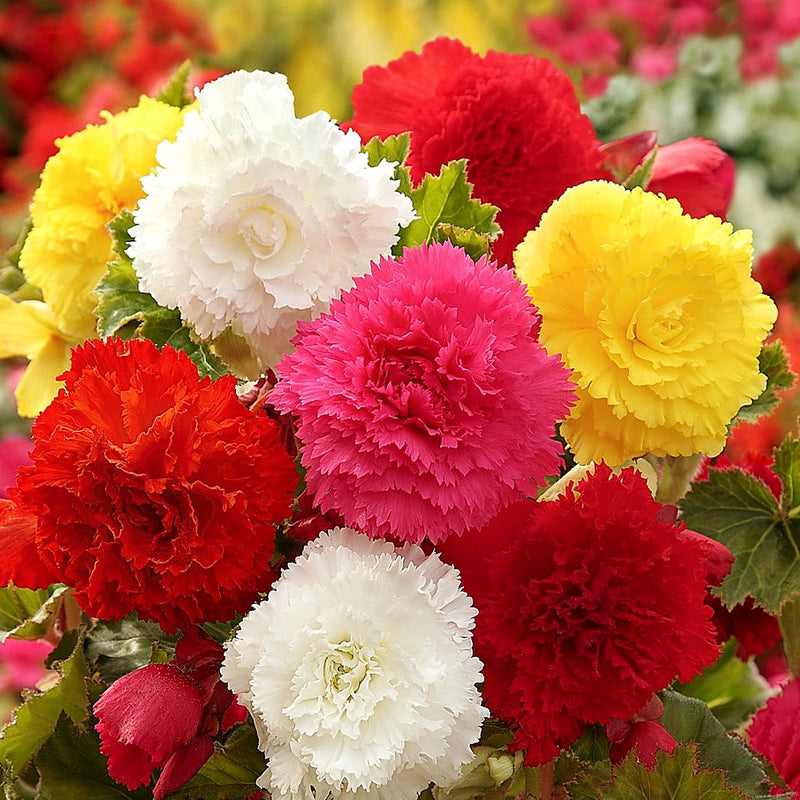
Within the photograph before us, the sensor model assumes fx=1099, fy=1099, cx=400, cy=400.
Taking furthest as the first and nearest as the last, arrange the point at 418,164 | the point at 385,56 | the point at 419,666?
the point at 385,56
the point at 418,164
the point at 419,666

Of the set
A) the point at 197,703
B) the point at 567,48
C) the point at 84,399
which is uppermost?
the point at 84,399

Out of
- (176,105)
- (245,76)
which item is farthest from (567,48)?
(245,76)

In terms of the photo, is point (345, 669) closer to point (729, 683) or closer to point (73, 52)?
point (729, 683)

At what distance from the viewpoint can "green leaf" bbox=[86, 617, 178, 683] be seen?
541 mm

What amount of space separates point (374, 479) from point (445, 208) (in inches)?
7.4

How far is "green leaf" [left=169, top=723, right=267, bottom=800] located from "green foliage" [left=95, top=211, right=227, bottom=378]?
17cm

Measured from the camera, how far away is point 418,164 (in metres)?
0.57

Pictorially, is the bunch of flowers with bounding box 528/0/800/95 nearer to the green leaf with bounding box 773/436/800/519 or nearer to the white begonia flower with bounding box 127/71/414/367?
the green leaf with bounding box 773/436/800/519

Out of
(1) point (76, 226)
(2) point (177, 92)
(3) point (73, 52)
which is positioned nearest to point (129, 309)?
(1) point (76, 226)

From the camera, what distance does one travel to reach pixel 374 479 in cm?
40

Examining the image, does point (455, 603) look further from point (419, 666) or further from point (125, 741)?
point (125, 741)

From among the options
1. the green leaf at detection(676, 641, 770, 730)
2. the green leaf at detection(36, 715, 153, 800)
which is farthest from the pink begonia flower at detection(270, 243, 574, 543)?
the green leaf at detection(676, 641, 770, 730)

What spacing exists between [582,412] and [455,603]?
0.10 m

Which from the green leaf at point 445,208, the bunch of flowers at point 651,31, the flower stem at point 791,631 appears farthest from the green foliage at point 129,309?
the bunch of flowers at point 651,31
